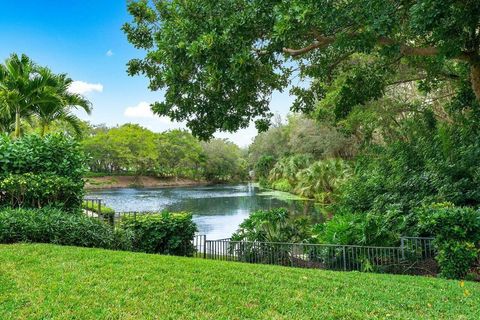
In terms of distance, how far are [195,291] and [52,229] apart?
3.68 metres

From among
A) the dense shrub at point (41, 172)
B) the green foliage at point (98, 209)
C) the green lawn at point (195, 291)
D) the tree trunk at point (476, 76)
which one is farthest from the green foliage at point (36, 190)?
the tree trunk at point (476, 76)

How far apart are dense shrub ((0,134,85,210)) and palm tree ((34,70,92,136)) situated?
555 centimetres

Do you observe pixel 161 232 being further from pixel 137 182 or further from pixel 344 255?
pixel 137 182

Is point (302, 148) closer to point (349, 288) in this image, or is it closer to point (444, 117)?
point (444, 117)

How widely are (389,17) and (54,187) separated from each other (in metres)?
7.05

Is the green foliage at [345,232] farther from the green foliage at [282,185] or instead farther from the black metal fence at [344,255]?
the green foliage at [282,185]

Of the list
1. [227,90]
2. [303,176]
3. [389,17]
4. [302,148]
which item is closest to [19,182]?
[227,90]

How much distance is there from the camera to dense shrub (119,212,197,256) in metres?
8.48

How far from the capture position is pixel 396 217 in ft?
29.0

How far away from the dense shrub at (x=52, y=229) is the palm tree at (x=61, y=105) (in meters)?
7.35

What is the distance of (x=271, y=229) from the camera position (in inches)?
352

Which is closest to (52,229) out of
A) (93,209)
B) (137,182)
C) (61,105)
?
(93,209)

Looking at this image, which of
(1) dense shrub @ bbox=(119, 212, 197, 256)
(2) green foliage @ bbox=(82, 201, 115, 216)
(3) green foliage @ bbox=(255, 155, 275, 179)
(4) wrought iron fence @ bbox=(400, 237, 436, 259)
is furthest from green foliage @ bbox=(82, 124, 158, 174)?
(4) wrought iron fence @ bbox=(400, 237, 436, 259)

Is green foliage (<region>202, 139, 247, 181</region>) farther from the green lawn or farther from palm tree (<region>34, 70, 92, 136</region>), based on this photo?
the green lawn
